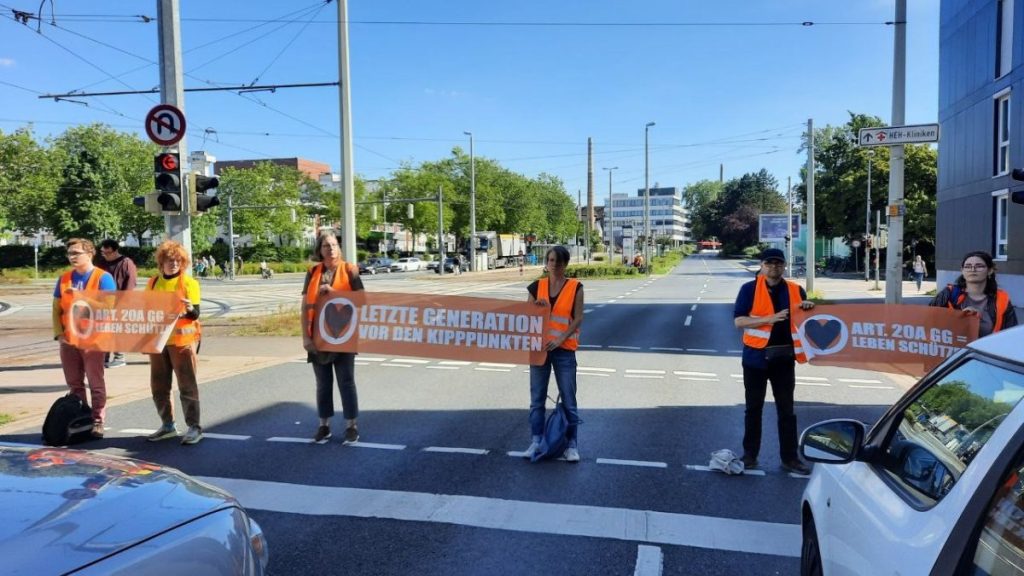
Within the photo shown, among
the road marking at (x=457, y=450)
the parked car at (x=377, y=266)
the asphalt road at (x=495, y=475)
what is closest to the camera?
the asphalt road at (x=495, y=475)

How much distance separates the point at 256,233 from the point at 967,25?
59710 millimetres

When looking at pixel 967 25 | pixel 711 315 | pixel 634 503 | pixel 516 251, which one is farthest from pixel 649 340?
pixel 516 251

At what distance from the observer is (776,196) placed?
12100cm

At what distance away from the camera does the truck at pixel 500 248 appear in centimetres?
6781

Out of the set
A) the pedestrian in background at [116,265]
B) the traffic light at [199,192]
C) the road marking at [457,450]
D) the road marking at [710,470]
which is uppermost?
the traffic light at [199,192]

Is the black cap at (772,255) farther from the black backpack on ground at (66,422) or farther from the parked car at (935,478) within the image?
the black backpack on ground at (66,422)

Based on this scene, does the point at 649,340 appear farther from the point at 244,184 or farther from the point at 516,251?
the point at 516,251

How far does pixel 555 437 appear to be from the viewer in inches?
228

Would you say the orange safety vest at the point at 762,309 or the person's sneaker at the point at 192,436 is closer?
the orange safety vest at the point at 762,309

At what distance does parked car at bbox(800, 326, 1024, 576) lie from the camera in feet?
5.30

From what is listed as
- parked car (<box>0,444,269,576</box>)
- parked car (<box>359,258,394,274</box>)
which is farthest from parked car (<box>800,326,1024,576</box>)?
parked car (<box>359,258,394,274</box>)

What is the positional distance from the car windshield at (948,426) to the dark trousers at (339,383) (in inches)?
194

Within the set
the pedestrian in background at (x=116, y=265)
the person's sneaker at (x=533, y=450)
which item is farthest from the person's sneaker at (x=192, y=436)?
the pedestrian in background at (x=116, y=265)

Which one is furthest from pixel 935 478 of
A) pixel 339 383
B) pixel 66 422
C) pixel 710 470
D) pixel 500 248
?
pixel 500 248
